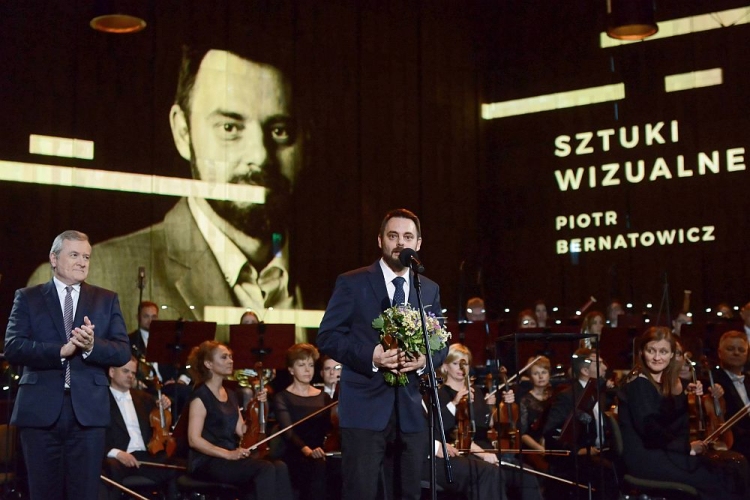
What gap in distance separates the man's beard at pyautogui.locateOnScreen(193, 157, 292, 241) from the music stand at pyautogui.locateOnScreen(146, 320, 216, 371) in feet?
13.6

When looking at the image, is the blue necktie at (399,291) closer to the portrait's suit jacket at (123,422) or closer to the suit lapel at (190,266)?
the portrait's suit jacket at (123,422)

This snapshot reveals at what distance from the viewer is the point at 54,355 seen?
4449mm

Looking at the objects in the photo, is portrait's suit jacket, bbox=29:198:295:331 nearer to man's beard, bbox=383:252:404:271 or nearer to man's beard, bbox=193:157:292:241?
man's beard, bbox=193:157:292:241

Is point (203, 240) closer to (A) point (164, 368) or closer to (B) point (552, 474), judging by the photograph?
(A) point (164, 368)

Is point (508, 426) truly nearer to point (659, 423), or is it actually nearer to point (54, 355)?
point (659, 423)

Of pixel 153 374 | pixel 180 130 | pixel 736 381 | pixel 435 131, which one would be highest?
pixel 435 131

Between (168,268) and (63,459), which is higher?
(168,268)

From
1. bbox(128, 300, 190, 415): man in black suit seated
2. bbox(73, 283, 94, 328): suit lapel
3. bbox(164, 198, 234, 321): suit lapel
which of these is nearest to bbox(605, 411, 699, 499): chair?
bbox(73, 283, 94, 328): suit lapel

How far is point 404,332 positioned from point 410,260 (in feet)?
0.99

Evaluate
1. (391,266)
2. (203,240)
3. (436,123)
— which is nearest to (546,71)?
(436,123)

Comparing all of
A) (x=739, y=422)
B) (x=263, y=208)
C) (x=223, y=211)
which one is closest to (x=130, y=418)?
(x=739, y=422)

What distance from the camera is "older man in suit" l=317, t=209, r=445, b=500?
4105mm

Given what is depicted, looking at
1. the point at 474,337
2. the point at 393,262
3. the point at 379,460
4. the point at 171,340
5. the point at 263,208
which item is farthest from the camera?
the point at 263,208

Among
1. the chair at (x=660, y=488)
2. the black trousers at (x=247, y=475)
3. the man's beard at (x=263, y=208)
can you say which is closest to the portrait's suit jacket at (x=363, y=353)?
the chair at (x=660, y=488)
